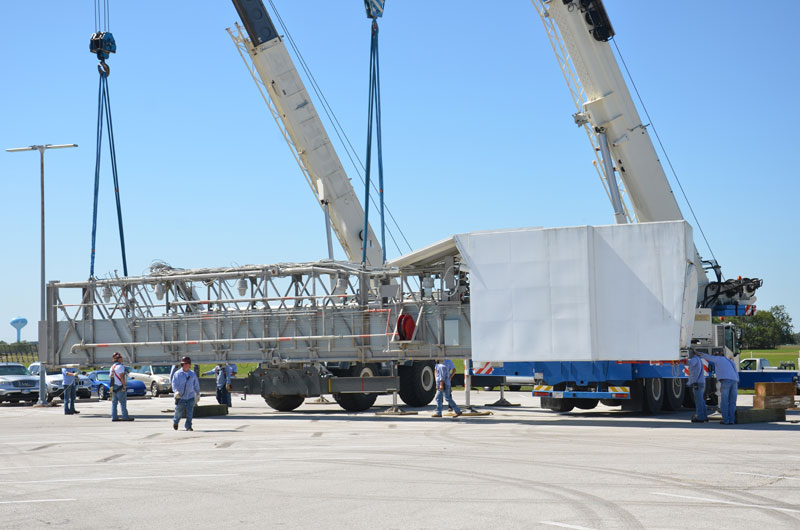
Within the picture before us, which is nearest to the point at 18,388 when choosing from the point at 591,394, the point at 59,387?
the point at 59,387

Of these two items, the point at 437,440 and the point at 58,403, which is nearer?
the point at 437,440

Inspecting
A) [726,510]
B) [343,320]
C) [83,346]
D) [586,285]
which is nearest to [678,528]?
[726,510]

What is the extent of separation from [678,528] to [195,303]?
18.4m

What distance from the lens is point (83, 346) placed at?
25828mm

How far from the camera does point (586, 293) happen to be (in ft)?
61.4

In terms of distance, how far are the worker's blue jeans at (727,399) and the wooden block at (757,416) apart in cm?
51

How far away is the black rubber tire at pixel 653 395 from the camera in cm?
2147

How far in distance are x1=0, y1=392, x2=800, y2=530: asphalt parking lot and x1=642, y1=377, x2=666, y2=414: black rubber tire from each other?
247cm

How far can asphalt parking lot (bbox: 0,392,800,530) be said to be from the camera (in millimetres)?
8172

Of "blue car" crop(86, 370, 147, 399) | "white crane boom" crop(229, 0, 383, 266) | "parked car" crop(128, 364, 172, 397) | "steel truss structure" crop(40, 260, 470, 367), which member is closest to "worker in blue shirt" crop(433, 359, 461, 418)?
"steel truss structure" crop(40, 260, 470, 367)

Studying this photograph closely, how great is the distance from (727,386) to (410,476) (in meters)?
9.97

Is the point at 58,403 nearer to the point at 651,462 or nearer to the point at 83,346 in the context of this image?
the point at 83,346

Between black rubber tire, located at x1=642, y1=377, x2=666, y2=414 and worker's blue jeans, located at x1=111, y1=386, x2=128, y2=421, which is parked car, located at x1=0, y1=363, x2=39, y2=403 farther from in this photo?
black rubber tire, located at x1=642, y1=377, x2=666, y2=414

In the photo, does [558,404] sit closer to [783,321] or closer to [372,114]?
[372,114]
